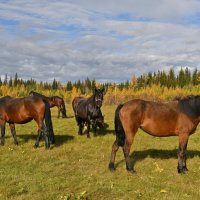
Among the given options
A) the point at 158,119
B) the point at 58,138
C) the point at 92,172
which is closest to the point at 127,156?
the point at 92,172

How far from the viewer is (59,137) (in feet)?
53.9

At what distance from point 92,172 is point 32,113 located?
15.6 ft

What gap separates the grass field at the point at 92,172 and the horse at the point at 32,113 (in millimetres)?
654

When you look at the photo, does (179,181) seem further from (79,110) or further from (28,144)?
(79,110)

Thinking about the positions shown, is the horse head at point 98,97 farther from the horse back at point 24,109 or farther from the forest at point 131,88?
the forest at point 131,88

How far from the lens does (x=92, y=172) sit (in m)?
9.79

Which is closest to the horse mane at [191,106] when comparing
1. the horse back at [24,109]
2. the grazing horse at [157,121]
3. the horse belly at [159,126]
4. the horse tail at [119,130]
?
the grazing horse at [157,121]

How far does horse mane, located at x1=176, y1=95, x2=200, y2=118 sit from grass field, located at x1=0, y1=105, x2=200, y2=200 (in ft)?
5.45

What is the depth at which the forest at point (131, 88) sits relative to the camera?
46.1 meters

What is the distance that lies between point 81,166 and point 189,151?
15.2ft

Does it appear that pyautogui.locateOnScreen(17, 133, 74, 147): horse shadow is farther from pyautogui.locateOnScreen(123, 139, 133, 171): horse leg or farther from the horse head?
pyautogui.locateOnScreen(123, 139, 133, 171): horse leg

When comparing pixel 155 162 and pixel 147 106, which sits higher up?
Answer: pixel 147 106

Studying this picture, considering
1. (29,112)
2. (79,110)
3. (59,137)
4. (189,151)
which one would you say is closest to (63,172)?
(29,112)

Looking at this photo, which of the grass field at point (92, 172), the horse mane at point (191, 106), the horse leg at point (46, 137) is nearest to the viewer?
the grass field at point (92, 172)
